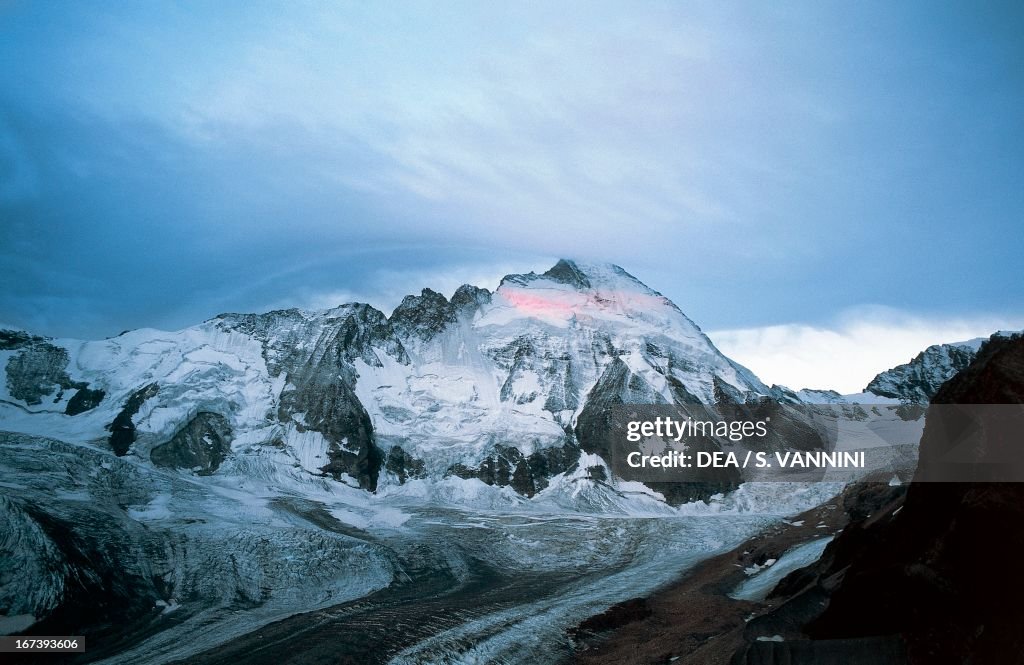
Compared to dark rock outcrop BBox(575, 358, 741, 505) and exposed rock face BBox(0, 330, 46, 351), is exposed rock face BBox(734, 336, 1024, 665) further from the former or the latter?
exposed rock face BBox(0, 330, 46, 351)

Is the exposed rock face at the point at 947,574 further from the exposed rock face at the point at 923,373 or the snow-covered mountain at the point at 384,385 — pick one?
the exposed rock face at the point at 923,373

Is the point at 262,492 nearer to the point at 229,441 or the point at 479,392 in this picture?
the point at 229,441

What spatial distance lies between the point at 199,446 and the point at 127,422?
11.7 metres

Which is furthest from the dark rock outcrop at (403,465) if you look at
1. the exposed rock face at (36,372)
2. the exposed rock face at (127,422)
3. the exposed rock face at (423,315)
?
the exposed rock face at (36,372)

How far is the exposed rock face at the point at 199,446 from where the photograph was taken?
102 meters

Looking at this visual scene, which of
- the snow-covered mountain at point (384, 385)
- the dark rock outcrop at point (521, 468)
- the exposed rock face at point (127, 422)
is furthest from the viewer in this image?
the dark rock outcrop at point (521, 468)

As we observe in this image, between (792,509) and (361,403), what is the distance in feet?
251

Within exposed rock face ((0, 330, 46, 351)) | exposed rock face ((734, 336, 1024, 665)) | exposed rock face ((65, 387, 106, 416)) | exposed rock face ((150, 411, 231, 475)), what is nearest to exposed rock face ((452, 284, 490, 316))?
exposed rock face ((150, 411, 231, 475))

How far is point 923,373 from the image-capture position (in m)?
184

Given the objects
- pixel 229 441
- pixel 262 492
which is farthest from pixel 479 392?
pixel 262 492

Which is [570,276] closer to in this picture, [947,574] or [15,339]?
[15,339]

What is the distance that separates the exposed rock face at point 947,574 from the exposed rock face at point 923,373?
179452 millimetres

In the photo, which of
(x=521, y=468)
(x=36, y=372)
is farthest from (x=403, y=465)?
(x=36, y=372)

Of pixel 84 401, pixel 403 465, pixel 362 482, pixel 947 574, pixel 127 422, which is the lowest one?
pixel 362 482
